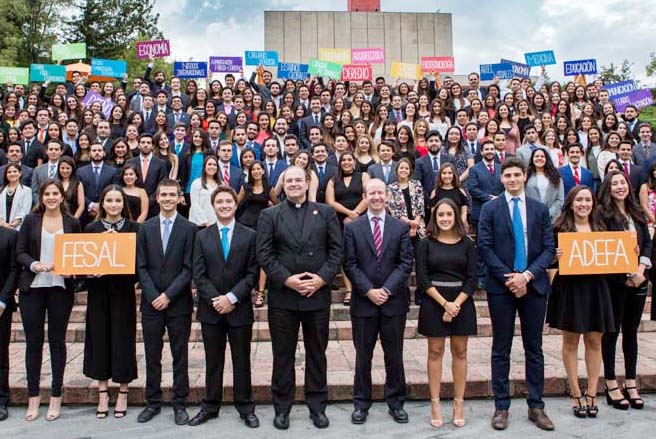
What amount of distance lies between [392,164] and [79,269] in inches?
171

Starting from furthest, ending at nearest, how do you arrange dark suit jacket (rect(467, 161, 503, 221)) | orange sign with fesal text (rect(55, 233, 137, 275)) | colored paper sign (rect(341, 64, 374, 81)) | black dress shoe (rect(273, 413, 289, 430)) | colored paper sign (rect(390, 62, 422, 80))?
colored paper sign (rect(390, 62, 422, 80)), colored paper sign (rect(341, 64, 374, 81)), dark suit jacket (rect(467, 161, 503, 221)), orange sign with fesal text (rect(55, 233, 137, 275)), black dress shoe (rect(273, 413, 289, 430))

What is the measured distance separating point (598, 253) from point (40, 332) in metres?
5.05

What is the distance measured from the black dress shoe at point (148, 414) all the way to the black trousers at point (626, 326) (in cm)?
414

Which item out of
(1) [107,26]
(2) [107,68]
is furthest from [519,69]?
(1) [107,26]

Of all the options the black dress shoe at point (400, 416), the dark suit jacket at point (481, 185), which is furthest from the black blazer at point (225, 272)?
the dark suit jacket at point (481, 185)

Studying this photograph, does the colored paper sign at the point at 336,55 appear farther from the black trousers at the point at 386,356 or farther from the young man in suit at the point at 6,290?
the black trousers at the point at 386,356

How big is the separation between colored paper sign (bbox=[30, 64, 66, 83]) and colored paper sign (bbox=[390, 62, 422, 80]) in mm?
9450

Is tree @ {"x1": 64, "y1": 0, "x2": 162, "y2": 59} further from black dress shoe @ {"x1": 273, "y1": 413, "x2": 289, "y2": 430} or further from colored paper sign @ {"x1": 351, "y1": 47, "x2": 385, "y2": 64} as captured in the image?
Result: black dress shoe @ {"x1": 273, "y1": 413, "x2": 289, "y2": 430}

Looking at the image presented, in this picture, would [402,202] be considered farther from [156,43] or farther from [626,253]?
[156,43]

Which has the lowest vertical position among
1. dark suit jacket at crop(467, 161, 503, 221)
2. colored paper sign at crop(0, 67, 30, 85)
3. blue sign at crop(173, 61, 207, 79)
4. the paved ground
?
the paved ground

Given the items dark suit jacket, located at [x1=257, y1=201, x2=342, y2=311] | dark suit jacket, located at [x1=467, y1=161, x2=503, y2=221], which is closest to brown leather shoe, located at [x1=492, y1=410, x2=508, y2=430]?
dark suit jacket, located at [x1=257, y1=201, x2=342, y2=311]

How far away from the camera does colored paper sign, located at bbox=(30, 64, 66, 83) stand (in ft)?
48.4

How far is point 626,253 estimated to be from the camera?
478 cm

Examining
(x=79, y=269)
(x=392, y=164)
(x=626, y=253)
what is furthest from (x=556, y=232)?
(x=79, y=269)
